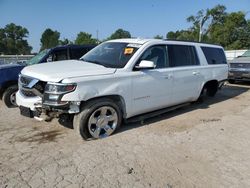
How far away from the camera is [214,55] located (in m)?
7.94

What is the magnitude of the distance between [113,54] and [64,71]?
1.38 metres

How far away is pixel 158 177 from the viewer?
3719 mm

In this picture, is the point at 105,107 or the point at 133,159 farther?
the point at 105,107

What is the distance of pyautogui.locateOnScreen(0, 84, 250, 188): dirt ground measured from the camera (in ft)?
12.0

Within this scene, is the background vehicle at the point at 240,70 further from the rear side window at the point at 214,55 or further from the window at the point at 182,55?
the window at the point at 182,55

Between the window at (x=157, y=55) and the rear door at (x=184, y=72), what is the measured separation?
0.59ft

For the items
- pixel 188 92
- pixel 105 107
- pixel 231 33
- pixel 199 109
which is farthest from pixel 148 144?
pixel 231 33

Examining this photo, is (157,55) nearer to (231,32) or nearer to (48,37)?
(231,32)

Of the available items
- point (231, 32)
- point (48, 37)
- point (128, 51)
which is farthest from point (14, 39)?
point (128, 51)

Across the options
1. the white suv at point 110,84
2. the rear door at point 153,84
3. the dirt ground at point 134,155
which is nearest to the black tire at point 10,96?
the dirt ground at point 134,155

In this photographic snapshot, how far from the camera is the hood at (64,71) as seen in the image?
4496 mm

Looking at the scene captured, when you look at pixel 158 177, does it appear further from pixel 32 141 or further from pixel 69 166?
pixel 32 141

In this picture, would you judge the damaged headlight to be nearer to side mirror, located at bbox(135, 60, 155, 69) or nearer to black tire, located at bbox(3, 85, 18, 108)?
side mirror, located at bbox(135, 60, 155, 69)

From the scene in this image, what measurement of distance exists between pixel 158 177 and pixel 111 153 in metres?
0.99
